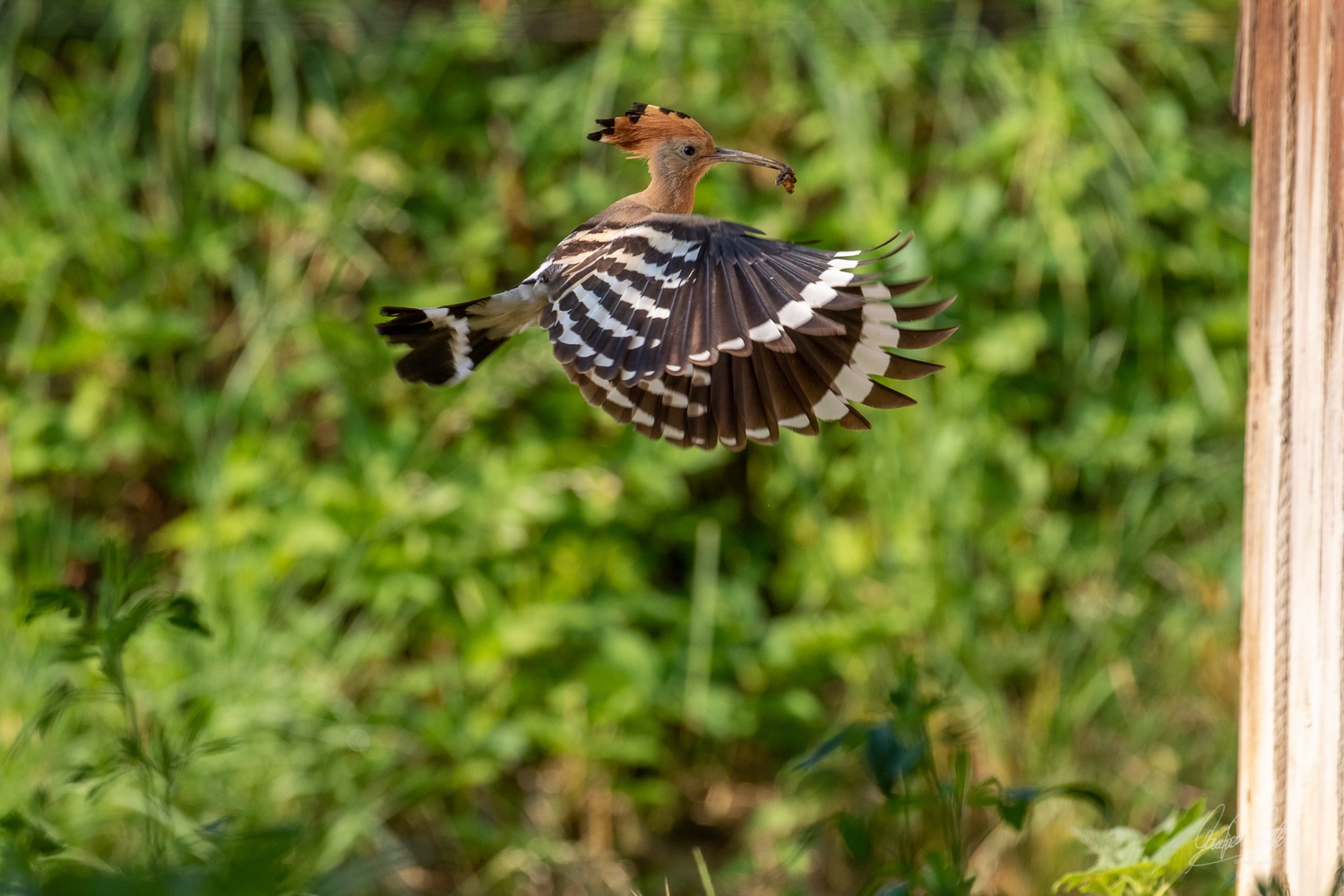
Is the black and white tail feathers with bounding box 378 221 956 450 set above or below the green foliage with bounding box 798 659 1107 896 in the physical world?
above

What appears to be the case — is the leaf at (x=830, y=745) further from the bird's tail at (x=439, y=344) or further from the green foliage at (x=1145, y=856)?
the bird's tail at (x=439, y=344)

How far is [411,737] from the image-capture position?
98.9 inches

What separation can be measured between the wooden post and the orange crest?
0.54m

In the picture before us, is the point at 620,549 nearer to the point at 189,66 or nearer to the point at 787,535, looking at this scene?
the point at 787,535

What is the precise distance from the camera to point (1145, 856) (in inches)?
46.4

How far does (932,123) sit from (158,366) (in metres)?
1.68


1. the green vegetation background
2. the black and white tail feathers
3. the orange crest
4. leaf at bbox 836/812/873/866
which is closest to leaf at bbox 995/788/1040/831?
leaf at bbox 836/812/873/866

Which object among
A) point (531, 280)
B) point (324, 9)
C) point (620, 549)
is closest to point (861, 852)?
point (531, 280)

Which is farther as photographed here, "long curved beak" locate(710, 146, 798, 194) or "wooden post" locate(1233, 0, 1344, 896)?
"long curved beak" locate(710, 146, 798, 194)

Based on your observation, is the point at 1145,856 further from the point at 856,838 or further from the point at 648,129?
the point at 648,129

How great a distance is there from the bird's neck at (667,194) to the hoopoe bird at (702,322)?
0.9 inches

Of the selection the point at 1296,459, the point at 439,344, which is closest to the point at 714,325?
the point at 439,344

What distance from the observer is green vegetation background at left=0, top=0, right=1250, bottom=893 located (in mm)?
2516

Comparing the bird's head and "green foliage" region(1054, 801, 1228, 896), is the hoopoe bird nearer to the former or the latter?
the bird's head
